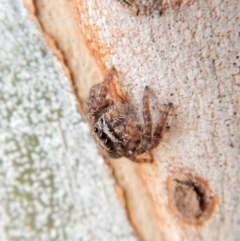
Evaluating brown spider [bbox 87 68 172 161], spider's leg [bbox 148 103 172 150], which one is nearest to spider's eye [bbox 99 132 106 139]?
brown spider [bbox 87 68 172 161]

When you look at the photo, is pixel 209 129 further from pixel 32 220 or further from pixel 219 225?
pixel 32 220

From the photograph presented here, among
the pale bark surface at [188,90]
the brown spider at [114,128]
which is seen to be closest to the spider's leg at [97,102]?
the brown spider at [114,128]

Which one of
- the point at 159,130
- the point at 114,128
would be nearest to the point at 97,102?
the point at 114,128

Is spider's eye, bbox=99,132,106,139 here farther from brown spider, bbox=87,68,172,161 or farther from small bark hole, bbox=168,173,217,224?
small bark hole, bbox=168,173,217,224

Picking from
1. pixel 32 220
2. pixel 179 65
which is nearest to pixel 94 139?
pixel 32 220

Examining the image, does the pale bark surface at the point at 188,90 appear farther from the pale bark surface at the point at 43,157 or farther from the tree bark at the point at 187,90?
the pale bark surface at the point at 43,157


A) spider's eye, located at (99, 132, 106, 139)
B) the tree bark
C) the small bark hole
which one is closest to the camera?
the tree bark
